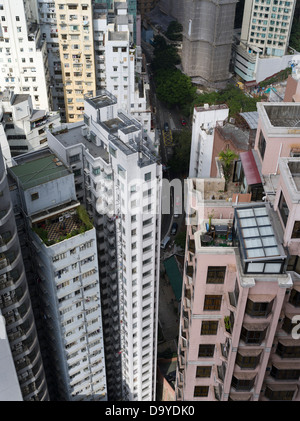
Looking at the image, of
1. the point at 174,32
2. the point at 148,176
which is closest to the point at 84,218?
the point at 148,176

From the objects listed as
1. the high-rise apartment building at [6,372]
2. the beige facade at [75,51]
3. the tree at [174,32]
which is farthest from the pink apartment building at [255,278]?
the tree at [174,32]

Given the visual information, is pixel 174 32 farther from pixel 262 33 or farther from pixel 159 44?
pixel 262 33

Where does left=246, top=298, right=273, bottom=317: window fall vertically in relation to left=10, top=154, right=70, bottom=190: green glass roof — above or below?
above

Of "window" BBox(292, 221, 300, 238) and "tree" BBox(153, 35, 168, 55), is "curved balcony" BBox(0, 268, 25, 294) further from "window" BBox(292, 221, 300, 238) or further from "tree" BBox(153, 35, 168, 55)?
"tree" BBox(153, 35, 168, 55)

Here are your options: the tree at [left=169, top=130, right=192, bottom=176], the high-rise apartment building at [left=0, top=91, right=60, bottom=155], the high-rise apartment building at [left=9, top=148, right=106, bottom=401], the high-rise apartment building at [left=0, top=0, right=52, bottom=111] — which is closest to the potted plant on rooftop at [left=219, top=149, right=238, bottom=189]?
the high-rise apartment building at [left=9, top=148, right=106, bottom=401]

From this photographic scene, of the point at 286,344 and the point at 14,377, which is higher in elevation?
the point at 286,344

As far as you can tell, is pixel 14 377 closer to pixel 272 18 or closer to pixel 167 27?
pixel 272 18

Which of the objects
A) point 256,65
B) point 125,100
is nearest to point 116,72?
point 125,100
